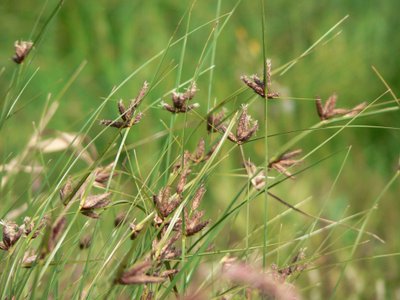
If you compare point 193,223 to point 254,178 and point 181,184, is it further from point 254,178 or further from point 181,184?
point 254,178

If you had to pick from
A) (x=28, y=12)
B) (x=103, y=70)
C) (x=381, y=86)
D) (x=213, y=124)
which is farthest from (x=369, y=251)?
(x=28, y=12)

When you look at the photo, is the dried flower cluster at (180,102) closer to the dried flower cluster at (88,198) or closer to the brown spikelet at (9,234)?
the dried flower cluster at (88,198)

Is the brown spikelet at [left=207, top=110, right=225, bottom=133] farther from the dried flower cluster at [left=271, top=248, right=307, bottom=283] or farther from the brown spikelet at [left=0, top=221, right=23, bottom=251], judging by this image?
the brown spikelet at [left=0, top=221, right=23, bottom=251]

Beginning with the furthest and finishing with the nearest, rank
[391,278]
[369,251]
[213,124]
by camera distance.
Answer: [369,251], [391,278], [213,124]

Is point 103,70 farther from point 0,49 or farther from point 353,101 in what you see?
point 353,101

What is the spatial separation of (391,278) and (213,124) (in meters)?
1.65

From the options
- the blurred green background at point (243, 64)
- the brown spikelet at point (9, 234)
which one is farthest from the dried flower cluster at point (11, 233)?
the blurred green background at point (243, 64)

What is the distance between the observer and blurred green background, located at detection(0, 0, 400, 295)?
418cm

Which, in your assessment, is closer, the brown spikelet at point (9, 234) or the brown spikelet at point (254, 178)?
the brown spikelet at point (9, 234)

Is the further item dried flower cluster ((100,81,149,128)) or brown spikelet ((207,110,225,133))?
brown spikelet ((207,110,225,133))

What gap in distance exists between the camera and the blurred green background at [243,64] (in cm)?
418

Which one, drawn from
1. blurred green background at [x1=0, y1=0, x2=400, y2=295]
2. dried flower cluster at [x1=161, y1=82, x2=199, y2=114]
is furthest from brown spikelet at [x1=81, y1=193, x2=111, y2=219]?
blurred green background at [x1=0, y1=0, x2=400, y2=295]

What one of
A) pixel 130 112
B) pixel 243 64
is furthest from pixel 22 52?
pixel 243 64

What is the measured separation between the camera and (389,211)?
3.65 metres
